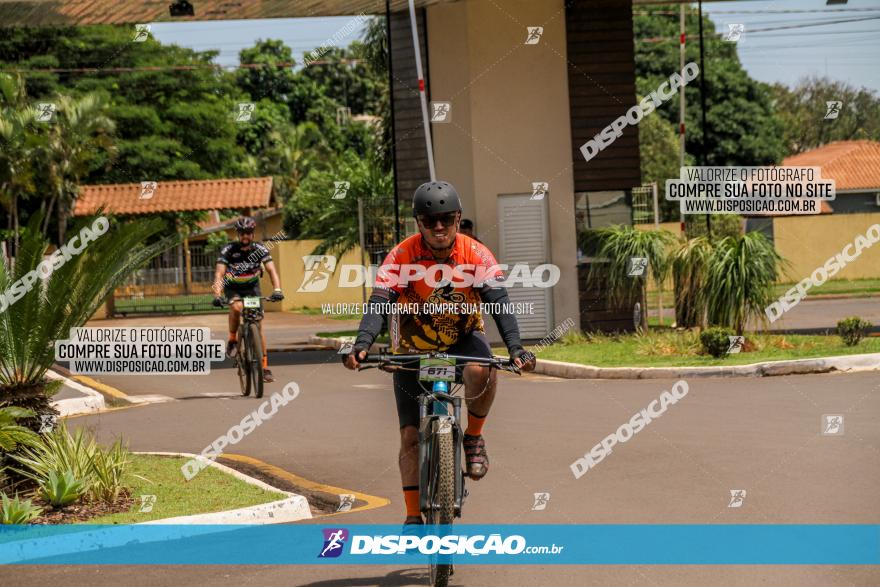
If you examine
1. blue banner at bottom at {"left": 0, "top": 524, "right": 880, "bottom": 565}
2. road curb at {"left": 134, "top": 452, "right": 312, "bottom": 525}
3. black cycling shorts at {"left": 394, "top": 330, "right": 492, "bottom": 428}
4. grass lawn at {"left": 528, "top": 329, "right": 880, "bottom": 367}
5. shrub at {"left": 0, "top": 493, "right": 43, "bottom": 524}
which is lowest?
blue banner at bottom at {"left": 0, "top": 524, "right": 880, "bottom": 565}

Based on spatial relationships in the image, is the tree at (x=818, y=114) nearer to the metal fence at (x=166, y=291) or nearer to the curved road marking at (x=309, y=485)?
the metal fence at (x=166, y=291)

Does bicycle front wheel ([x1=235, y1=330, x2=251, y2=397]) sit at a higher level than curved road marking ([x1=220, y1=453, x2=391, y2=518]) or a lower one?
higher

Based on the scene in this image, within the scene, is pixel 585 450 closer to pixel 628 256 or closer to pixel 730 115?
pixel 628 256

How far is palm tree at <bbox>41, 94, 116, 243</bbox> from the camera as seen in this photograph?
4422 centimetres

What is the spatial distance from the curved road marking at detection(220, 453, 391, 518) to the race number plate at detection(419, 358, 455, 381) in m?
2.44

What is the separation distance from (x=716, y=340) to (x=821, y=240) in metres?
28.2

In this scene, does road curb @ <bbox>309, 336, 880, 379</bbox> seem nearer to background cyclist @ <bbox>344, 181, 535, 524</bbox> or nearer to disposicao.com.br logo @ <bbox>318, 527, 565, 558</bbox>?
disposicao.com.br logo @ <bbox>318, 527, 565, 558</bbox>

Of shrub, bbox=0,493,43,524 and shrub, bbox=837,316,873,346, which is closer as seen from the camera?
shrub, bbox=0,493,43,524

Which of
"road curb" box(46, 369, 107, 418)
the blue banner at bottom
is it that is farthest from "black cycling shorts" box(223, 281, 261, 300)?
the blue banner at bottom

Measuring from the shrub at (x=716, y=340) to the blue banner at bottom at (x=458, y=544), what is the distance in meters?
10.0

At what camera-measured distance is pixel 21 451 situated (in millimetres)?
9508

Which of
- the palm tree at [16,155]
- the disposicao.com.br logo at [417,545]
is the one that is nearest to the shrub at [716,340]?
the disposicao.com.br logo at [417,545]

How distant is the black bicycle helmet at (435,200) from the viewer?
22.8 feet

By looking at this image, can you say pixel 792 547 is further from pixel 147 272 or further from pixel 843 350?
pixel 147 272
